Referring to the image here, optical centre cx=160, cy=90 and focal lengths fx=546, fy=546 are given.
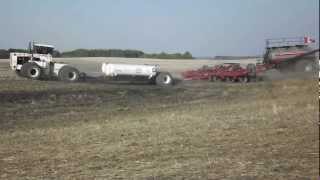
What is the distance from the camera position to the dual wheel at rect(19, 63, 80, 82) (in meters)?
31.6

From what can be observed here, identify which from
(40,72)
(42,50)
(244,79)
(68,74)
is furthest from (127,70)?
(244,79)

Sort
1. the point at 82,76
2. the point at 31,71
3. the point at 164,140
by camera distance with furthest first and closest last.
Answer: the point at 82,76 < the point at 31,71 < the point at 164,140

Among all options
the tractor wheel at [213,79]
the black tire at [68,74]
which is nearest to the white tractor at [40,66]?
the black tire at [68,74]

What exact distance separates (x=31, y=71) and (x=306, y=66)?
Result: 29290 millimetres

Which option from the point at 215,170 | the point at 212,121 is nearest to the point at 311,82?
the point at 215,170

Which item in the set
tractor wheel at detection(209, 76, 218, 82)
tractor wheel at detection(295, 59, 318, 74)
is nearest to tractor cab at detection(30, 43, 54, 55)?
tractor wheel at detection(209, 76, 218, 82)

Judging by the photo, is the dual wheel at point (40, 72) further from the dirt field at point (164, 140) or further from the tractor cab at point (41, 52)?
the dirt field at point (164, 140)

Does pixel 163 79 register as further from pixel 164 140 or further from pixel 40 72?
pixel 164 140

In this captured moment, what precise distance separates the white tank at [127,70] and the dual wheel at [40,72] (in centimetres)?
188

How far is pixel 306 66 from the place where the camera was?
371 centimetres

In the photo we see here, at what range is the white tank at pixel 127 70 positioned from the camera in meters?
32.8

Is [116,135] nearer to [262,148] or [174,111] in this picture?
[262,148]

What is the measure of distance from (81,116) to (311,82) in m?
13.0

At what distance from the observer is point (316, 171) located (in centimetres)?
687
